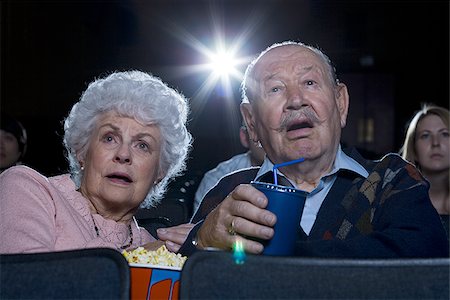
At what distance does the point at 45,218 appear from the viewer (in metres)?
1.36

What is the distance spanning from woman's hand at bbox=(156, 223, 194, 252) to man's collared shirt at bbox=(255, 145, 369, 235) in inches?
12.4

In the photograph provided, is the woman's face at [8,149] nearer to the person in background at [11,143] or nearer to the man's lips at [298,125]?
the person in background at [11,143]

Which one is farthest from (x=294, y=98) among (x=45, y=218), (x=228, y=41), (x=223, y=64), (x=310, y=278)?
(x=228, y=41)

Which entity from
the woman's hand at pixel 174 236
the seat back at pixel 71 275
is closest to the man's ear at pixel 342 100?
the woman's hand at pixel 174 236

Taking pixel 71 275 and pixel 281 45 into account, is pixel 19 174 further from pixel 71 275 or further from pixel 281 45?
pixel 281 45

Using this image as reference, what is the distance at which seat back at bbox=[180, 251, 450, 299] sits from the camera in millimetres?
792

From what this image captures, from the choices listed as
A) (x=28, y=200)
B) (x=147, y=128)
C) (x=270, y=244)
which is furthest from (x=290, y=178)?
(x=28, y=200)

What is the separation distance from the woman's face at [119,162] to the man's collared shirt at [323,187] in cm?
42

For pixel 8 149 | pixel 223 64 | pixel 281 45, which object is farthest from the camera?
pixel 223 64

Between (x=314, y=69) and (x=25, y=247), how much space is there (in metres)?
0.89

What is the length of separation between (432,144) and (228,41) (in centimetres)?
696

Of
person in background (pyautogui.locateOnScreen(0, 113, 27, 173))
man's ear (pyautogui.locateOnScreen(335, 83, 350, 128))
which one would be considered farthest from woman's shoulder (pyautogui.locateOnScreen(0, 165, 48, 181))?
person in background (pyautogui.locateOnScreen(0, 113, 27, 173))

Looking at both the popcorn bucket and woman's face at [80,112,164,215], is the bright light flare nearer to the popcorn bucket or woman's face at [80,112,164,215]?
woman's face at [80,112,164,215]

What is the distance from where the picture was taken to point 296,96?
1.55 metres
